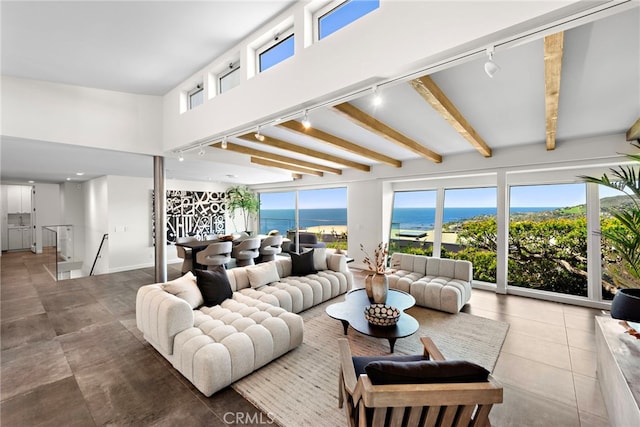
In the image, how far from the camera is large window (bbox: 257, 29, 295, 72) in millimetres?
2648

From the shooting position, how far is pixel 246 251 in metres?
5.39

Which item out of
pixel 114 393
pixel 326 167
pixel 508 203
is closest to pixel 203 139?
pixel 114 393

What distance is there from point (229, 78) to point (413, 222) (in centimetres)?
511

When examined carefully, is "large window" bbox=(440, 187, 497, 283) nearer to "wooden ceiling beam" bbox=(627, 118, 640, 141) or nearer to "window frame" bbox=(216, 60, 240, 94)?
"wooden ceiling beam" bbox=(627, 118, 640, 141)

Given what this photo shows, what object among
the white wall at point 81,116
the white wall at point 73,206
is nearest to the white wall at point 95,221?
the white wall at point 73,206

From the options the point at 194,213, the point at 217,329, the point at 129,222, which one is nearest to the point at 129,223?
the point at 129,222

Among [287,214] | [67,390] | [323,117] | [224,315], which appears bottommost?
[67,390]

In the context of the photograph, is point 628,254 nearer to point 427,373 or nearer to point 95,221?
point 427,373

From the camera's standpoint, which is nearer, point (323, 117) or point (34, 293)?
point (323, 117)

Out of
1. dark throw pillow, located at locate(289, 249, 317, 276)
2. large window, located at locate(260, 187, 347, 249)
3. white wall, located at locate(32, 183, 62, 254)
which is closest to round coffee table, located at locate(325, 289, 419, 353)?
dark throw pillow, located at locate(289, 249, 317, 276)

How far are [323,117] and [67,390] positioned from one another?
365 cm

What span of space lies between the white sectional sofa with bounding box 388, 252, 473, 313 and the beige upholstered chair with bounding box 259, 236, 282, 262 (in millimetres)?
2578

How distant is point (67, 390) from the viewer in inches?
86.3

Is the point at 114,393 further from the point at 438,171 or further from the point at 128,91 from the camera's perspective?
the point at 438,171
